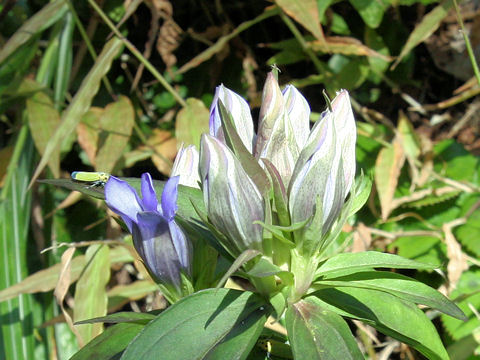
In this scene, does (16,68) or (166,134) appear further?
(166,134)

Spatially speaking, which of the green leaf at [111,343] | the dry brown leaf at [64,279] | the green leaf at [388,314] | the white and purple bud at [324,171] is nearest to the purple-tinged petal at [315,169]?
the white and purple bud at [324,171]

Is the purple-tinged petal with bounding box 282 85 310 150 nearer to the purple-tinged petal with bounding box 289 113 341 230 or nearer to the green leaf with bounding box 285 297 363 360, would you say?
the purple-tinged petal with bounding box 289 113 341 230

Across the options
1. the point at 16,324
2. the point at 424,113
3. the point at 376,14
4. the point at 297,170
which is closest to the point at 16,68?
the point at 16,324

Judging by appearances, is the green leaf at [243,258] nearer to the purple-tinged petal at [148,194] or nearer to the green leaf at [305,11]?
the purple-tinged petal at [148,194]

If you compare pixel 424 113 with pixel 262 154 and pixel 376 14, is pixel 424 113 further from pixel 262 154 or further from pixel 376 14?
pixel 262 154

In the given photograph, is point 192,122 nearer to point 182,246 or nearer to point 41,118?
point 41,118

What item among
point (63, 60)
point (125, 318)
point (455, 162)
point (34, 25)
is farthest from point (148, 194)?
point (455, 162)
